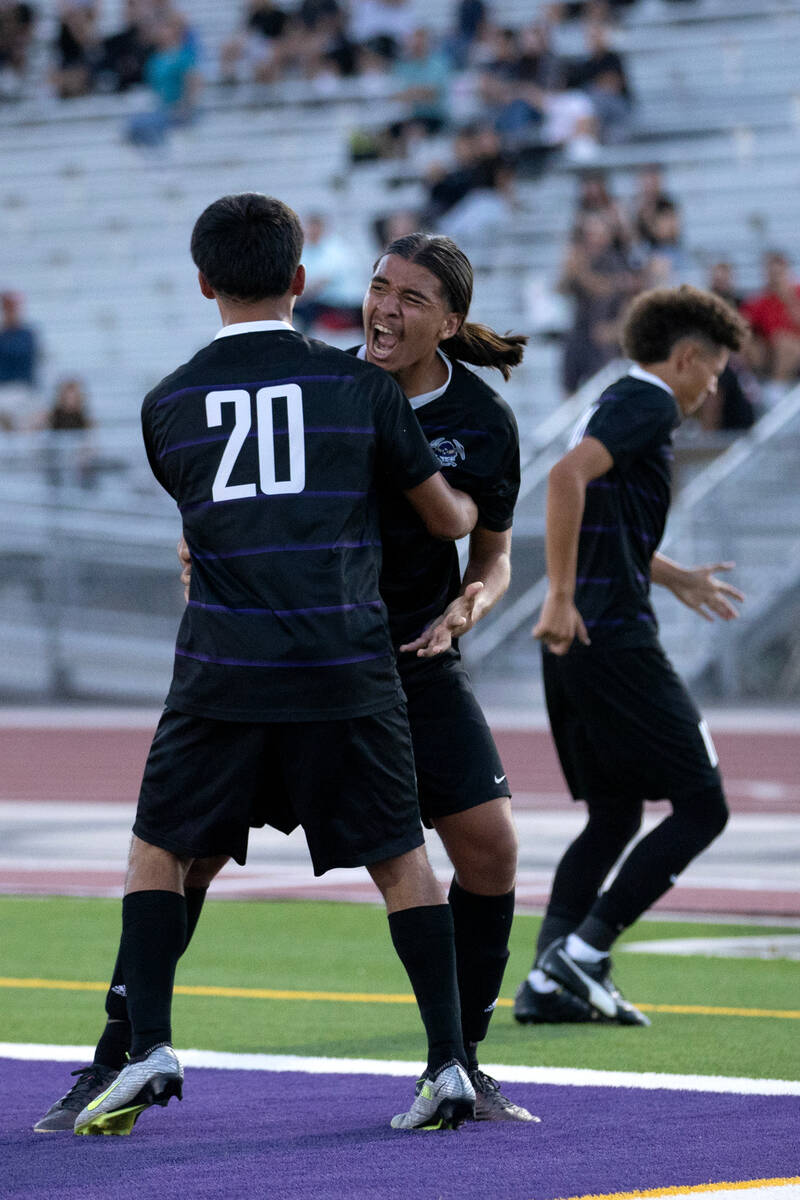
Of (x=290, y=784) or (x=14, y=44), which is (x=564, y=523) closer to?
(x=290, y=784)

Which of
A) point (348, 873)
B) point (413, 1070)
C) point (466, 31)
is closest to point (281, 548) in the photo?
point (413, 1070)

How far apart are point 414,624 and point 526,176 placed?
61.6 ft

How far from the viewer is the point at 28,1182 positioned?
4129mm

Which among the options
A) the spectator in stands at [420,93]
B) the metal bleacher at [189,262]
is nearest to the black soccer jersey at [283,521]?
the metal bleacher at [189,262]

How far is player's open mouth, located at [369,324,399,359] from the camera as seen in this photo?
4.88 m

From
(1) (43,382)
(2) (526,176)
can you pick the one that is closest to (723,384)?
(2) (526,176)

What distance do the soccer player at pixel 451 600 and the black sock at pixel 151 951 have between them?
0.21 meters

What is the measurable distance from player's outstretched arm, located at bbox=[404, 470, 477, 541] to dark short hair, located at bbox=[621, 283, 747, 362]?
2.04 metres

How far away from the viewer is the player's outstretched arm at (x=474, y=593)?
4.72m

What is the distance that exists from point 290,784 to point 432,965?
0.50 meters

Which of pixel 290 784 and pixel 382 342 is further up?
pixel 382 342

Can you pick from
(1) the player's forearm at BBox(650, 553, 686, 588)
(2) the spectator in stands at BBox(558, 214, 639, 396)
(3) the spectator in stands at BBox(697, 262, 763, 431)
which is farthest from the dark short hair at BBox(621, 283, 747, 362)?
(2) the spectator in stands at BBox(558, 214, 639, 396)

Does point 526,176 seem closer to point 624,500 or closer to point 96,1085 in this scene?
point 624,500

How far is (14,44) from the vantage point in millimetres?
29812
